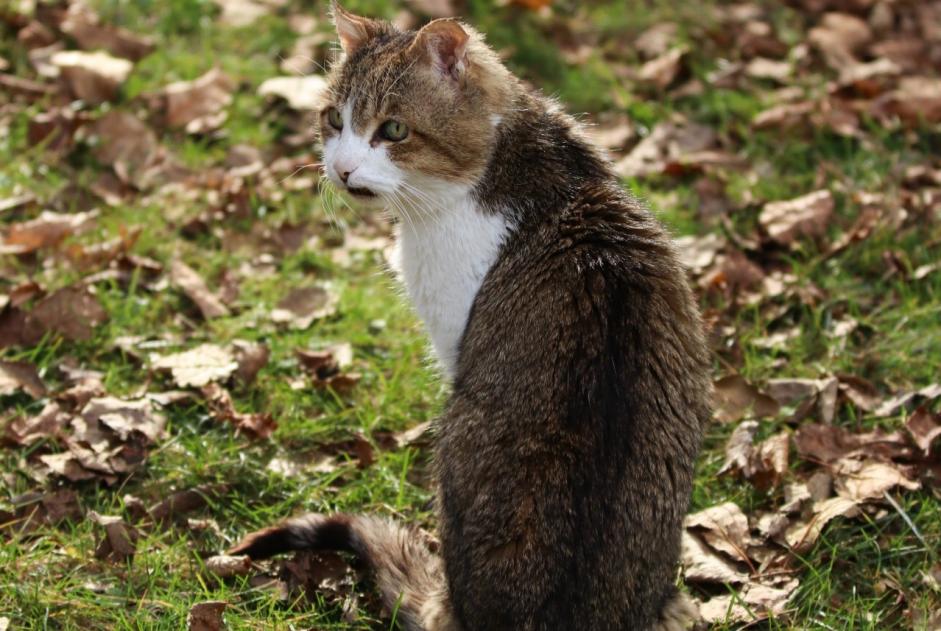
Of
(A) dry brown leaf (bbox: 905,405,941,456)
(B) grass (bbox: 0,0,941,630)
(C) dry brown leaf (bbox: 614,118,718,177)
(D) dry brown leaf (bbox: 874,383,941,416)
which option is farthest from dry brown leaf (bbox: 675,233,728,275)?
(A) dry brown leaf (bbox: 905,405,941,456)

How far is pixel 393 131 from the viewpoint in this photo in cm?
307

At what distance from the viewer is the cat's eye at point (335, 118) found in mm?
3214

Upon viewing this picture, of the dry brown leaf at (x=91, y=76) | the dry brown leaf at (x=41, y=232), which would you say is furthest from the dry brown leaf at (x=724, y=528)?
the dry brown leaf at (x=91, y=76)

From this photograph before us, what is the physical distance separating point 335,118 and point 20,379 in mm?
1347

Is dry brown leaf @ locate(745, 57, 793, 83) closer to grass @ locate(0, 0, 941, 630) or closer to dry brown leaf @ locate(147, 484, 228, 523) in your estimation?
grass @ locate(0, 0, 941, 630)

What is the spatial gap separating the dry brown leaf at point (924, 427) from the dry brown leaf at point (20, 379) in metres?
2.67

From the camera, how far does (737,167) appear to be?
4.90 metres

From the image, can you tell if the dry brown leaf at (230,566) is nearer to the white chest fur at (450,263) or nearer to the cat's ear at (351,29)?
the white chest fur at (450,263)

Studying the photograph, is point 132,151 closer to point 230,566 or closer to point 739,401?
point 230,566

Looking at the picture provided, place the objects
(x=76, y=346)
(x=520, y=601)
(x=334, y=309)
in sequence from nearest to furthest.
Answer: (x=520, y=601)
(x=76, y=346)
(x=334, y=309)

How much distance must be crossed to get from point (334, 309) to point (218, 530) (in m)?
→ 1.13

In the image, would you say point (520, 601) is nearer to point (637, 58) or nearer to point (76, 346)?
point (76, 346)

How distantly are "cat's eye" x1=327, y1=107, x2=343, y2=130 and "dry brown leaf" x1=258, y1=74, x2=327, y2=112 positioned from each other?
1.92 m

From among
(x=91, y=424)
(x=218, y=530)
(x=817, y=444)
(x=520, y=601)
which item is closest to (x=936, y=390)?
(x=817, y=444)
